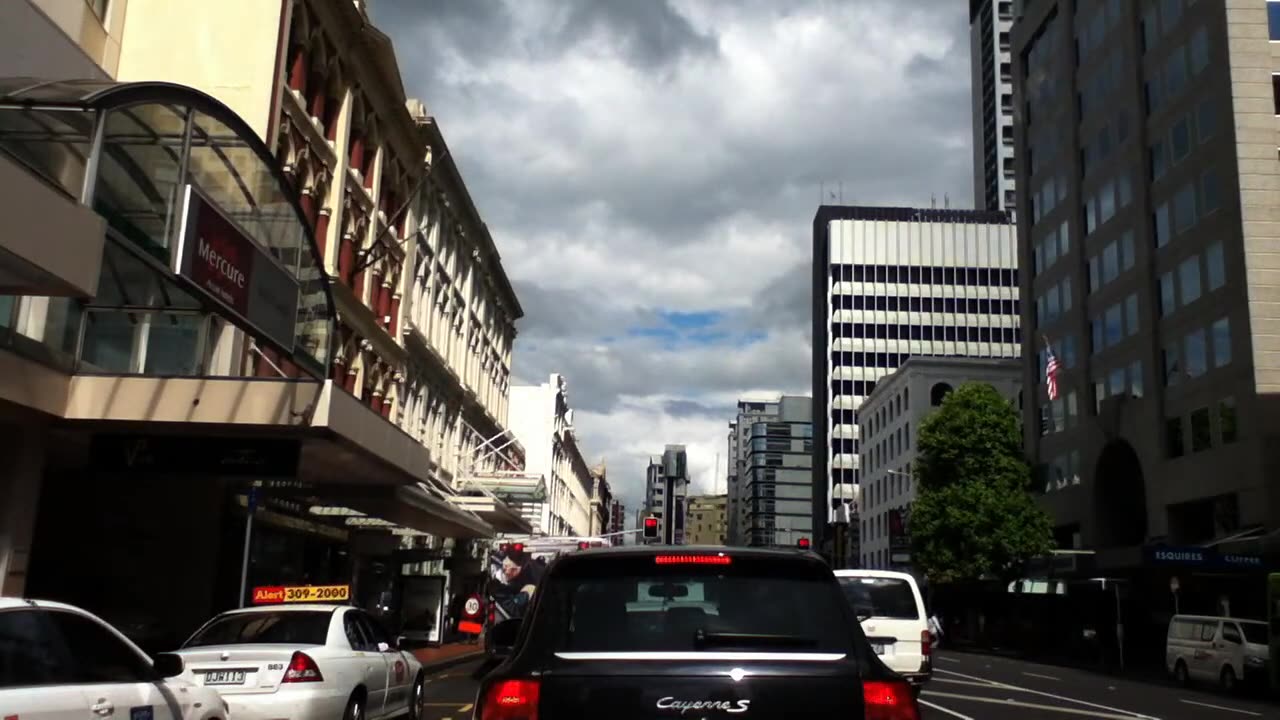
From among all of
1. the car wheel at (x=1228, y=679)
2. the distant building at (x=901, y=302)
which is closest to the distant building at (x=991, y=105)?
the distant building at (x=901, y=302)

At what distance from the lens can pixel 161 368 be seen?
1994 centimetres

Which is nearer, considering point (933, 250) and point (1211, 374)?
point (1211, 374)

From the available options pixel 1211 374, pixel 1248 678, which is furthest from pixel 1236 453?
pixel 1248 678

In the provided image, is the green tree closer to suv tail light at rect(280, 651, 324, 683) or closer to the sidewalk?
the sidewalk

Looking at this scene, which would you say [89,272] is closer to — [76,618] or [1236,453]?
[76,618]

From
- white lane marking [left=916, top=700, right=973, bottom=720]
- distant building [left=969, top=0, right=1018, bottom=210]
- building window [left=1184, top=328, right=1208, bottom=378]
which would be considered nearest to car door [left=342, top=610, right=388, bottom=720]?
white lane marking [left=916, top=700, right=973, bottom=720]

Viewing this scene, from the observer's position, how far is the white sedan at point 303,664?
34.7 feet

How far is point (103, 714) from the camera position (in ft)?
22.6

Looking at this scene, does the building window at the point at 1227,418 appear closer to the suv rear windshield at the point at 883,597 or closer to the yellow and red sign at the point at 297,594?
the suv rear windshield at the point at 883,597

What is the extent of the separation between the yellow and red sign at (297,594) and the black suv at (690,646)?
1296cm

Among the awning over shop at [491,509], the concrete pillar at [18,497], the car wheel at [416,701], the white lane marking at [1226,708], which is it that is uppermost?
the awning over shop at [491,509]

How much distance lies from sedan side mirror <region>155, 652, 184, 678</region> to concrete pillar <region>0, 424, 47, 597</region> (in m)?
9.14

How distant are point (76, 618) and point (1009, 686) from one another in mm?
21094

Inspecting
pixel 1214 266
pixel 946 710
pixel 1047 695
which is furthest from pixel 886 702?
pixel 1214 266
